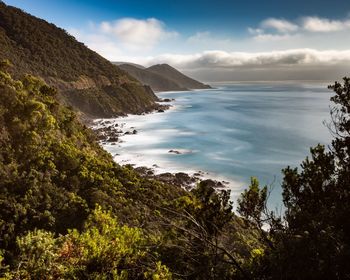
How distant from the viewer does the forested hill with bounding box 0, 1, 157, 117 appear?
9310cm

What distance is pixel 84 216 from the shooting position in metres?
20.0

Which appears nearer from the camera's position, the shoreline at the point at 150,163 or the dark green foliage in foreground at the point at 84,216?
the dark green foliage in foreground at the point at 84,216

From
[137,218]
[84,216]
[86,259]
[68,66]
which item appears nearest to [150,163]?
[137,218]

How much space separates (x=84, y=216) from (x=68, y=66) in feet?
318

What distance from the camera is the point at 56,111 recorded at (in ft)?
109

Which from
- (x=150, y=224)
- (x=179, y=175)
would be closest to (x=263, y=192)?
(x=150, y=224)

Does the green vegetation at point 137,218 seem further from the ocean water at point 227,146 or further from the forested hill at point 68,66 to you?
the forested hill at point 68,66

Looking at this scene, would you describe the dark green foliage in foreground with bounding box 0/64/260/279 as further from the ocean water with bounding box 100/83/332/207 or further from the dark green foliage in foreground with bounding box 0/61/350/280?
the ocean water with bounding box 100/83/332/207

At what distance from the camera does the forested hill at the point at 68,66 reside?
93100mm

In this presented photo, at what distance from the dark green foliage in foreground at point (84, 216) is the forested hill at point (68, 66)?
189 feet

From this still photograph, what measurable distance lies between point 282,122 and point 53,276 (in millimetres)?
97692

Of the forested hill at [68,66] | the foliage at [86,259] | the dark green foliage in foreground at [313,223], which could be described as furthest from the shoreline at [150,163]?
the forested hill at [68,66]

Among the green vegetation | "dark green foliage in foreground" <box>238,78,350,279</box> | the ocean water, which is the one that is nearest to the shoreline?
the ocean water

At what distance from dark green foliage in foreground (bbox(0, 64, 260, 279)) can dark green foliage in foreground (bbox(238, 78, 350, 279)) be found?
118cm
